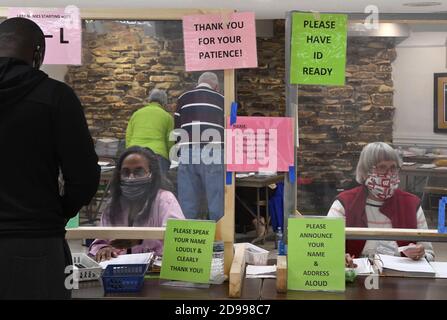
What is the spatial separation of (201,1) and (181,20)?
178 mm

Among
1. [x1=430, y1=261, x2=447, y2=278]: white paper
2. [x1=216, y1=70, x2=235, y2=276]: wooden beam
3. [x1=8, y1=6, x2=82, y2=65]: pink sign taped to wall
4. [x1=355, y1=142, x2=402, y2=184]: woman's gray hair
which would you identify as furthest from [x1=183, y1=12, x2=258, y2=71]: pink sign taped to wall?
[x1=430, y1=261, x2=447, y2=278]: white paper

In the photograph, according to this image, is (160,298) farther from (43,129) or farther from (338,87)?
(338,87)

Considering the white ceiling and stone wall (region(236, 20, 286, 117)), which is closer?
the white ceiling

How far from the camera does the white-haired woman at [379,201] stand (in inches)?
97.5

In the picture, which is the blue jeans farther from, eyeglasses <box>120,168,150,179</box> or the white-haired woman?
the white-haired woman

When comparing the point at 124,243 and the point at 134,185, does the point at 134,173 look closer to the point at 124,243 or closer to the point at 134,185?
the point at 134,185

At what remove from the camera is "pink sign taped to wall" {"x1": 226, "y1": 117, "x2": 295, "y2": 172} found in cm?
234

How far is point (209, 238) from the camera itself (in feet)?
7.30

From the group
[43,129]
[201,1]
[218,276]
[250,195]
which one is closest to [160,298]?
[218,276]

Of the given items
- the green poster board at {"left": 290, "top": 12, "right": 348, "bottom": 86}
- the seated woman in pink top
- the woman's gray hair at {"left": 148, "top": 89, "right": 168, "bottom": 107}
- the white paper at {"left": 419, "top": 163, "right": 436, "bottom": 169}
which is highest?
the green poster board at {"left": 290, "top": 12, "right": 348, "bottom": 86}

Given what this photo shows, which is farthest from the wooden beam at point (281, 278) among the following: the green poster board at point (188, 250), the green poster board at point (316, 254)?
the green poster board at point (188, 250)

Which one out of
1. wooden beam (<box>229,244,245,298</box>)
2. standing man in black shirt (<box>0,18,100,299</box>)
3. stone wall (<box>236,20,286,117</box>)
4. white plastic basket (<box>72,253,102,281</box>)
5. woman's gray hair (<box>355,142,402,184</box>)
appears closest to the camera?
standing man in black shirt (<box>0,18,100,299</box>)

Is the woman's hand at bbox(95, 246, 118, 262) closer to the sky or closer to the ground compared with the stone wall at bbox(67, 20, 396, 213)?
closer to the ground

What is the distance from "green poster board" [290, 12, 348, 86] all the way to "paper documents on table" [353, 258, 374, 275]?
68cm
